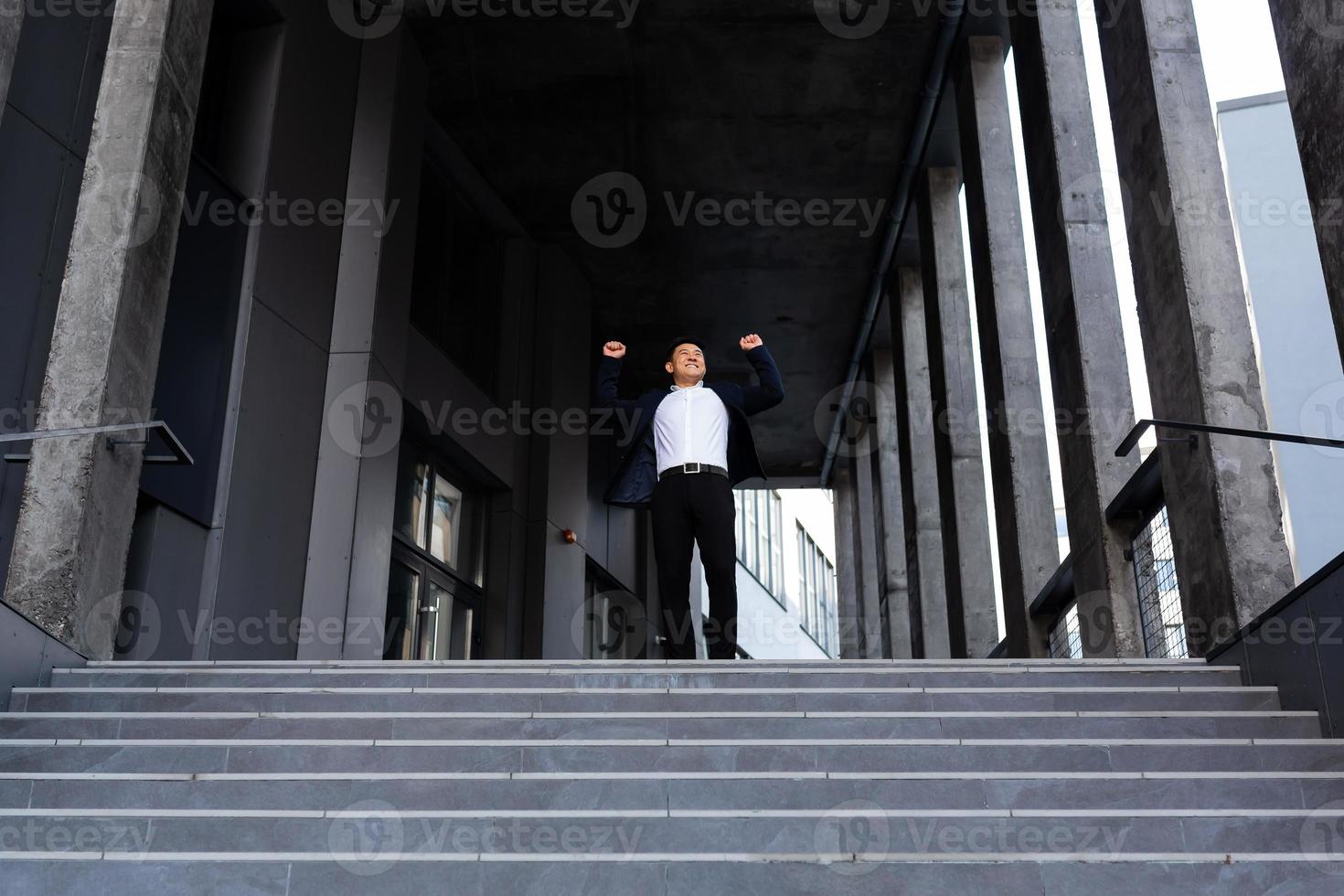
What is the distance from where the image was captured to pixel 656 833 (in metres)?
3.92

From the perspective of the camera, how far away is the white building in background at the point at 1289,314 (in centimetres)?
2014

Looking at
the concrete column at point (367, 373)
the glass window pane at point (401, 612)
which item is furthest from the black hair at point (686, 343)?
the glass window pane at point (401, 612)

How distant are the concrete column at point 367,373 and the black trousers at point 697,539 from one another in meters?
3.77

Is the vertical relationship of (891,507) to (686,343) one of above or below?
above

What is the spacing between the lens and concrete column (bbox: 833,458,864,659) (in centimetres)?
2382

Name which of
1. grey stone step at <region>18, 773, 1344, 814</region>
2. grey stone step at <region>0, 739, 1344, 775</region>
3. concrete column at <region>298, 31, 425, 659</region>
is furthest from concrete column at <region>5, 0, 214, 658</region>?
concrete column at <region>298, 31, 425, 659</region>

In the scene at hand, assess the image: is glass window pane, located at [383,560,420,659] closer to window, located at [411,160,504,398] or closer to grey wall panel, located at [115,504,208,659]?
window, located at [411,160,504,398]

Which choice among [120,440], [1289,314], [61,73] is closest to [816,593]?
[1289,314]

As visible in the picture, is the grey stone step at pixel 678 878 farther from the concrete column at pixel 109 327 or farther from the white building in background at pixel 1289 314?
the white building in background at pixel 1289 314

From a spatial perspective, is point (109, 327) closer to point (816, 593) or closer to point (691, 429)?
point (691, 429)

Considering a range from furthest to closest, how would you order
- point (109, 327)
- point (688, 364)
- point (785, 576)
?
point (785, 576)
point (688, 364)
point (109, 327)

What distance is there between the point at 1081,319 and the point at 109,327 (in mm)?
6097

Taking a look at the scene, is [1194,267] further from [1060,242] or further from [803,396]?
[803,396]

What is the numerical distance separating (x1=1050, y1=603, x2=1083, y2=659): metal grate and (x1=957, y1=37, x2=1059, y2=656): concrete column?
13cm
